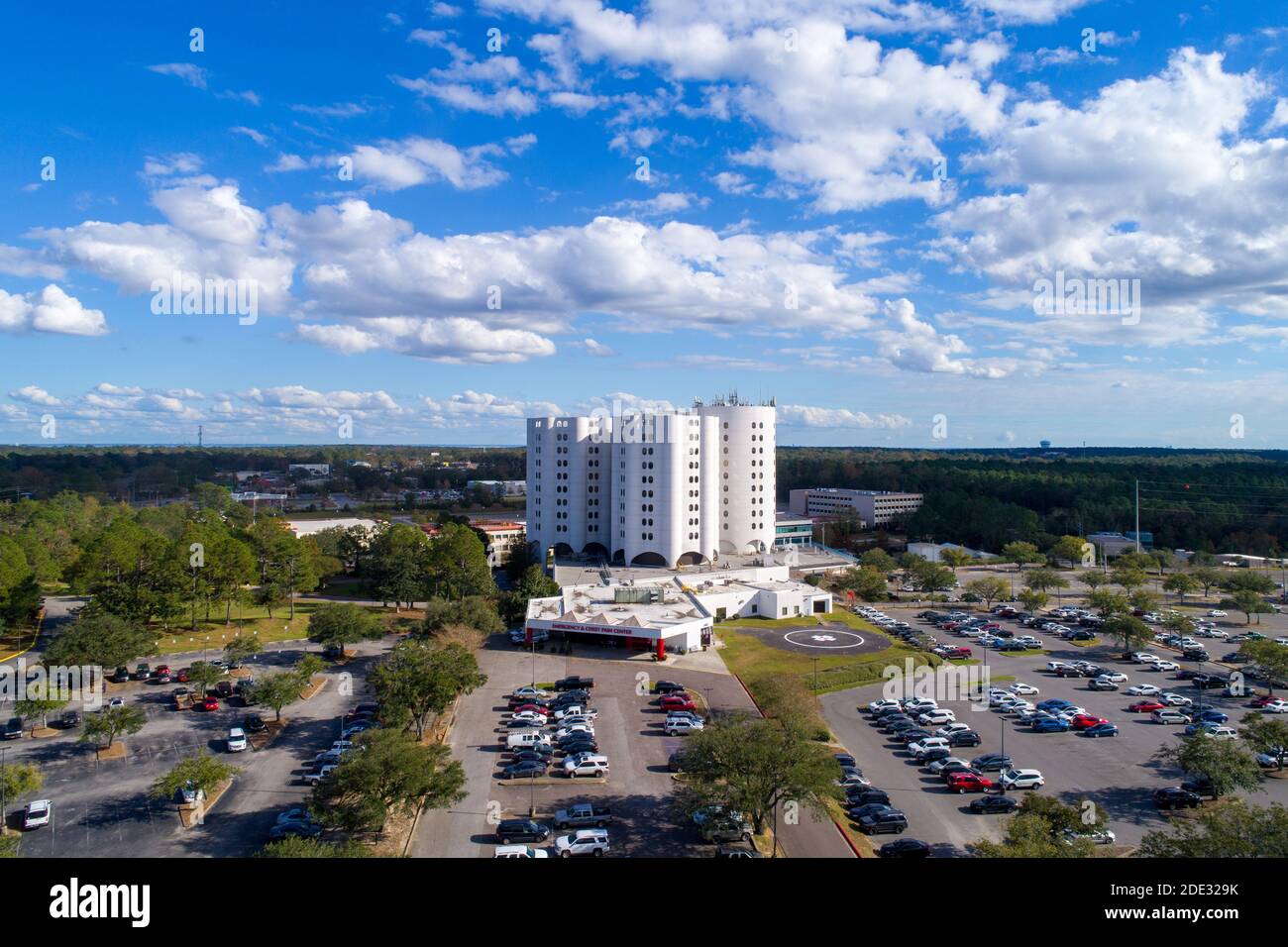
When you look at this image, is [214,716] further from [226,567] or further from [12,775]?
[226,567]

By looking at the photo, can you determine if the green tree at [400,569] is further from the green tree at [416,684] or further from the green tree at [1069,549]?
the green tree at [1069,549]

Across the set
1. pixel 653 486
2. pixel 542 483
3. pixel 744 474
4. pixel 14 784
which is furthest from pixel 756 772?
pixel 542 483

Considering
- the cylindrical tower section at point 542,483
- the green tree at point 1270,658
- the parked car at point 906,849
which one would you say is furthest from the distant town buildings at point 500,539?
the green tree at point 1270,658

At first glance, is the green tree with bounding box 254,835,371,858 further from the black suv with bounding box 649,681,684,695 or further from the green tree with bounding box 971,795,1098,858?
the black suv with bounding box 649,681,684,695

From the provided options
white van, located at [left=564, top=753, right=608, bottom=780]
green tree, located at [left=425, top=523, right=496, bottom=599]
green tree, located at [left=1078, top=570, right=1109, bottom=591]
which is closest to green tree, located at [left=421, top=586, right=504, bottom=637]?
green tree, located at [left=425, top=523, right=496, bottom=599]

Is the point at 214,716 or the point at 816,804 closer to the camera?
the point at 816,804

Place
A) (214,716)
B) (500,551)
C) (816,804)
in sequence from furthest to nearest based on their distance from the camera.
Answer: (500,551)
(214,716)
(816,804)

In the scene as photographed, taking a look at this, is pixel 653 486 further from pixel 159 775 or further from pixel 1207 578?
pixel 1207 578
